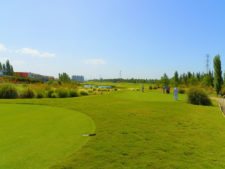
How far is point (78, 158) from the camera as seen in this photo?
4629mm

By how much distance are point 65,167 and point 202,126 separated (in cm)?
637

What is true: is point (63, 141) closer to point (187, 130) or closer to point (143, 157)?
point (143, 157)

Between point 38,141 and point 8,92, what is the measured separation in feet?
49.8

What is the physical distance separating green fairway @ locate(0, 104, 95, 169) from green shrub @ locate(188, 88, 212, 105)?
1232 cm

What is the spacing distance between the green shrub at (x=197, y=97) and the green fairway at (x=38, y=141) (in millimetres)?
12318

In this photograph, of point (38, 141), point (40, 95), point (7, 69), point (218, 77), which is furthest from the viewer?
point (7, 69)

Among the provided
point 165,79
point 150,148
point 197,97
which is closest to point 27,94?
point 197,97

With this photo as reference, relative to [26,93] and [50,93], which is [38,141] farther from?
[50,93]

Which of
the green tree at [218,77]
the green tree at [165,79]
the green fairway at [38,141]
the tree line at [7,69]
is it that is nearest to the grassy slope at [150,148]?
the green fairway at [38,141]

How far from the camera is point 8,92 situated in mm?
19156

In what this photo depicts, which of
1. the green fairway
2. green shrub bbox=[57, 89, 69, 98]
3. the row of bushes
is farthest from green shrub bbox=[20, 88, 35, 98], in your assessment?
the green fairway

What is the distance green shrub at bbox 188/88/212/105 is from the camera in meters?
18.3

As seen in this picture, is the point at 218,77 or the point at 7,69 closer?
the point at 218,77

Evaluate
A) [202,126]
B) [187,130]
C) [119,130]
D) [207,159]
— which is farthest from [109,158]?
[202,126]
